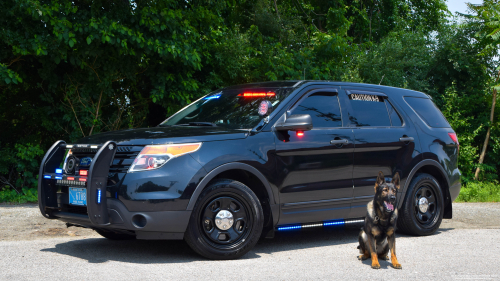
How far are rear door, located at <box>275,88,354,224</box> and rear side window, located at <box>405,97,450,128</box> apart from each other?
4.93ft

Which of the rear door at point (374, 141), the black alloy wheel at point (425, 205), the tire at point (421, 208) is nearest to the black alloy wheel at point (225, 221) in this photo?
the rear door at point (374, 141)

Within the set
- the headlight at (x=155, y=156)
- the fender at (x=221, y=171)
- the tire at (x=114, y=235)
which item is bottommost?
the tire at (x=114, y=235)

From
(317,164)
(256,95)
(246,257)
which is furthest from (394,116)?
(246,257)

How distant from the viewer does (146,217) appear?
4793 mm

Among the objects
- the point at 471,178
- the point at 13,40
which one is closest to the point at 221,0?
the point at 13,40

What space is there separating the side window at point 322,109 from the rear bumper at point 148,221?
1887 millimetres

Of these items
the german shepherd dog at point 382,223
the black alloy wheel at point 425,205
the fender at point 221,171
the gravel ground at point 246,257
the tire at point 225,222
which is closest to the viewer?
the gravel ground at point 246,257

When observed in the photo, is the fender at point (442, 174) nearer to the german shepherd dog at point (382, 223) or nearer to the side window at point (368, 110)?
the side window at point (368, 110)

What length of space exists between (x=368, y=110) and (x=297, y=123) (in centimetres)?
157

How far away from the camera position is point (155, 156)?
193 inches

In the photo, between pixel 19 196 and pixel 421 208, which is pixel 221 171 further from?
pixel 19 196

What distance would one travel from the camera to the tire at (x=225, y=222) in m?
5.03

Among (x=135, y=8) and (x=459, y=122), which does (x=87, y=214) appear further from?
(x=459, y=122)

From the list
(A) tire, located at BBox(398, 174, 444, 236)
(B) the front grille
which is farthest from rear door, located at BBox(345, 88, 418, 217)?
(B) the front grille
